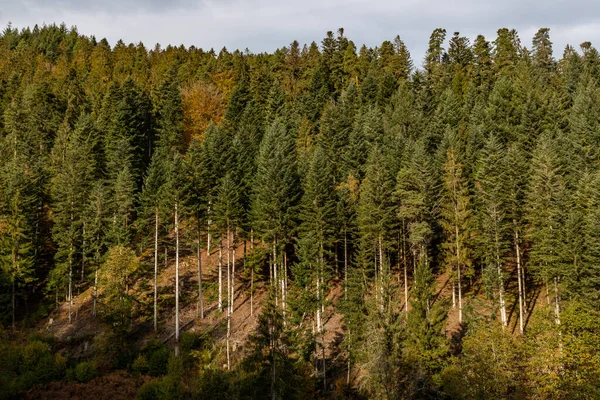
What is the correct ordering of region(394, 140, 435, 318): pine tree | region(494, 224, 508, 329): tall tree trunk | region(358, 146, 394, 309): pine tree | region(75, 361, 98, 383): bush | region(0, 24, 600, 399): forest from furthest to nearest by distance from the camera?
region(358, 146, 394, 309): pine tree → region(394, 140, 435, 318): pine tree → region(494, 224, 508, 329): tall tree trunk → region(75, 361, 98, 383): bush → region(0, 24, 600, 399): forest

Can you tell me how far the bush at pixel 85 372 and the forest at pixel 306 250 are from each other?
0.47 ft

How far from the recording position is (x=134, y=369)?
35250mm

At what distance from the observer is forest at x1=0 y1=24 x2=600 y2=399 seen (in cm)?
2672

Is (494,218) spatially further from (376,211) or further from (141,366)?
(141,366)

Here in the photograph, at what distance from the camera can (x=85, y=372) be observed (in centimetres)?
3406

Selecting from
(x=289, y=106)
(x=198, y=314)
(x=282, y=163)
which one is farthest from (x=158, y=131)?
(x=198, y=314)

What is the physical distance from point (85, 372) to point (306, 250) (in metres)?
21.7

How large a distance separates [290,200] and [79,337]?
25.6 metres

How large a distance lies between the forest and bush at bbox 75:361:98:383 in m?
0.14

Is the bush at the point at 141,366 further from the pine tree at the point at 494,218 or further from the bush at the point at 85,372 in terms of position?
the pine tree at the point at 494,218

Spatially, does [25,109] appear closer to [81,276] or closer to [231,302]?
[81,276]

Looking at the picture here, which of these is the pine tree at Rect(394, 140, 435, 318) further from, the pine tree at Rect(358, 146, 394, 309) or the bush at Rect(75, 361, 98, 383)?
the bush at Rect(75, 361, 98, 383)

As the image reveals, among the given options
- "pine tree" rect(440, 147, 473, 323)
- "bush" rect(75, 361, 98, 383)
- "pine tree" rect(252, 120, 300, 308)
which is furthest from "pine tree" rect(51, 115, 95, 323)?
"pine tree" rect(440, 147, 473, 323)

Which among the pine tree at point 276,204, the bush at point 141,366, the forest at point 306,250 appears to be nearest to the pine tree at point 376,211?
the forest at point 306,250
